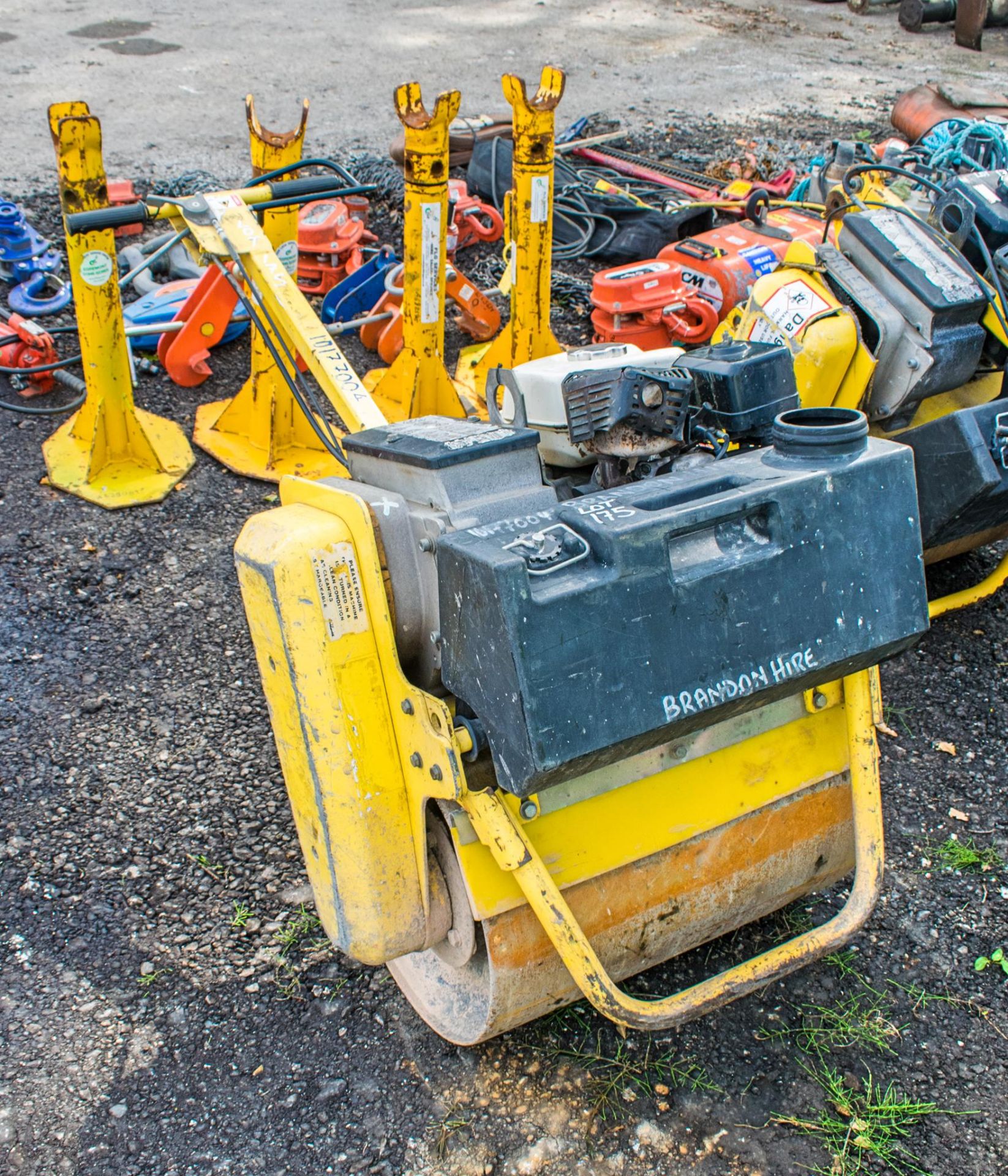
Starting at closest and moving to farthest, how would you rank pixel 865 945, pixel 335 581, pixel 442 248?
pixel 335 581 → pixel 865 945 → pixel 442 248

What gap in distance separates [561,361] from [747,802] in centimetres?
109

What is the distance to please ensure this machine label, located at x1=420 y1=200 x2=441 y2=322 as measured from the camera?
405 cm

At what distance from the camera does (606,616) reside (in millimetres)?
1579

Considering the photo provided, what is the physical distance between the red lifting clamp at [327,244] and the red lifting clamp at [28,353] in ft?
4.46

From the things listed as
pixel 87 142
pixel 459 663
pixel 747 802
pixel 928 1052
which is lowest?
pixel 928 1052

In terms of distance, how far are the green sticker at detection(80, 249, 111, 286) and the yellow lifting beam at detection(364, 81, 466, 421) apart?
3.34 ft

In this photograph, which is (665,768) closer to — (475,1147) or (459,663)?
(459,663)

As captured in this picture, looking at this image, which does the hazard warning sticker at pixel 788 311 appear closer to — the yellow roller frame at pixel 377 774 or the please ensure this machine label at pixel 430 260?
the please ensure this machine label at pixel 430 260

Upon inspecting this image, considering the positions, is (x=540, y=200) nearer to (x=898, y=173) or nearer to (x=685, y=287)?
(x=685, y=287)

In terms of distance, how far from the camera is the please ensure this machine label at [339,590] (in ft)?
5.97

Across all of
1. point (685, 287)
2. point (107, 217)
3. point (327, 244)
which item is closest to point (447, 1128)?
point (107, 217)

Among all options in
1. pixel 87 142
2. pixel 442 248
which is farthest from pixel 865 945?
pixel 87 142

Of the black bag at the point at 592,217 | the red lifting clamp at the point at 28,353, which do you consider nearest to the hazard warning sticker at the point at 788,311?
the black bag at the point at 592,217

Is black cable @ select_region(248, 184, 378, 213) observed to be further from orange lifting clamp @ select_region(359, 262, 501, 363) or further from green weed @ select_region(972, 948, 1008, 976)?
green weed @ select_region(972, 948, 1008, 976)
